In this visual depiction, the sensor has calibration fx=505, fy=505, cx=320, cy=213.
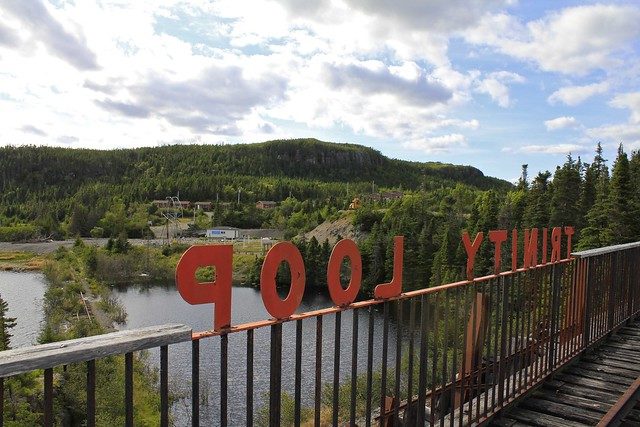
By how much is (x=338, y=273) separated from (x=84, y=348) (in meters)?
1.63

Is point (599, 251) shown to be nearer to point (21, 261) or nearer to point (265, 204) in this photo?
point (21, 261)

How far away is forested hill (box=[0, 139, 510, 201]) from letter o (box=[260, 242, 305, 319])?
157 metres

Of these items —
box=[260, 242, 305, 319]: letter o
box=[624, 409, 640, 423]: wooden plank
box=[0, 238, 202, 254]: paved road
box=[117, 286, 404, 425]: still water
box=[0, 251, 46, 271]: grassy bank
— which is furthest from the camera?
box=[0, 238, 202, 254]: paved road

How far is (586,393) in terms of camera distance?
5340 millimetres

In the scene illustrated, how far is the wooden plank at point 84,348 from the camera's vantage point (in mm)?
1772

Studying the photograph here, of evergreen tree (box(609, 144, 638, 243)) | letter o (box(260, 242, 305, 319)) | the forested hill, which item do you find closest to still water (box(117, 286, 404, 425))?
evergreen tree (box(609, 144, 638, 243))

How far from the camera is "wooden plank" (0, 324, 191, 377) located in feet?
5.82

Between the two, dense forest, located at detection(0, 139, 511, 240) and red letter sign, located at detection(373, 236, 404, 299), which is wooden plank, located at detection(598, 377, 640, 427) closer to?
red letter sign, located at detection(373, 236, 404, 299)

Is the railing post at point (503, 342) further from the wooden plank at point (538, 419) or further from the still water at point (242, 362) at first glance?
the still water at point (242, 362)

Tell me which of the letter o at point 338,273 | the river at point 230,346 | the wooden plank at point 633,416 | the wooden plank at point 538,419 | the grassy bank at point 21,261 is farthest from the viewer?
the grassy bank at point 21,261

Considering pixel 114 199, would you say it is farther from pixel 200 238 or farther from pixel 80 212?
pixel 200 238

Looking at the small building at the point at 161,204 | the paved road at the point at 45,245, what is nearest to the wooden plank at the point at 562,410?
the paved road at the point at 45,245

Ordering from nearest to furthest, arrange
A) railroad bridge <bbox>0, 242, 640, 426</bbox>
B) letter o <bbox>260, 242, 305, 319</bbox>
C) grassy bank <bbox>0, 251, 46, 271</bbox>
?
railroad bridge <bbox>0, 242, 640, 426</bbox>
letter o <bbox>260, 242, 305, 319</bbox>
grassy bank <bbox>0, 251, 46, 271</bbox>

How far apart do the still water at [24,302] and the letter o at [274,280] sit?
34171mm
